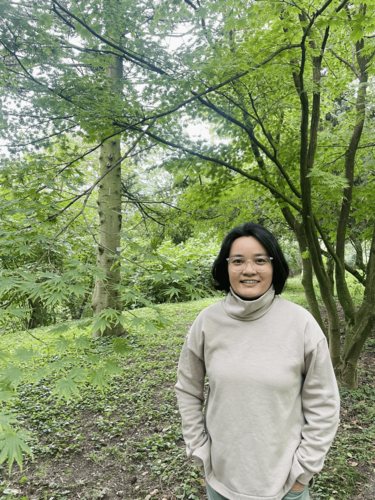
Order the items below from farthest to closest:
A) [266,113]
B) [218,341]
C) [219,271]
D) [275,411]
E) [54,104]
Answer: [266,113] → [54,104] → [219,271] → [218,341] → [275,411]

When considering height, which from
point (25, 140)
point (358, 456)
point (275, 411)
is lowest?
point (358, 456)

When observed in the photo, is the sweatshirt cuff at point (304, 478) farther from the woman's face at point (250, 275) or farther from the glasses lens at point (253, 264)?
the glasses lens at point (253, 264)

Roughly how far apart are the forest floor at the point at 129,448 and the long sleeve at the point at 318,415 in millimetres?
1098

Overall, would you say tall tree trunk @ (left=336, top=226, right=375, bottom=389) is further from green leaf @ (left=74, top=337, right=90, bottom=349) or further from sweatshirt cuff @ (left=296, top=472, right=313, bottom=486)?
green leaf @ (left=74, top=337, right=90, bottom=349)

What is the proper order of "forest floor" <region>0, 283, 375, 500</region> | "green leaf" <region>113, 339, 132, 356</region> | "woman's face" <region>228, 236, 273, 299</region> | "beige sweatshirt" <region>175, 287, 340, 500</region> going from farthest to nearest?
"forest floor" <region>0, 283, 375, 500</region> < "green leaf" <region>113, 339, 132, 356</region> < "woman's face" <region>228, 236, 273, 299</region> < "beige sweatshirt" <region>175, 287, 340, 500</region>

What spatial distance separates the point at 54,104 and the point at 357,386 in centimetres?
500

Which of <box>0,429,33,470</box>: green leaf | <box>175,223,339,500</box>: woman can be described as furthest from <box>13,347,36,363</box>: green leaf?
<box>175,223,339,500</box>: woman

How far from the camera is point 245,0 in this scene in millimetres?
3105

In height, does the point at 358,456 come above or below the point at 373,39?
below

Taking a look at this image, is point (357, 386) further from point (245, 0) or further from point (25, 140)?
point (25, 140)

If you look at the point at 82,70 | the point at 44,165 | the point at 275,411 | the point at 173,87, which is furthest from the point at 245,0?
the point at 275,411

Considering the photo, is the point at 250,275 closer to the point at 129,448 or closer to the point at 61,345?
the point at 61,345

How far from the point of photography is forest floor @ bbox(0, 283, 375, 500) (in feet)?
9.11

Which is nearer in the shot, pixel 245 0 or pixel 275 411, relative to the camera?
pixel 275 411
